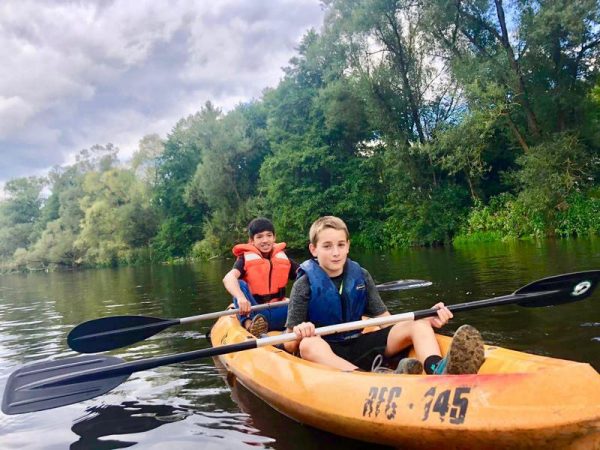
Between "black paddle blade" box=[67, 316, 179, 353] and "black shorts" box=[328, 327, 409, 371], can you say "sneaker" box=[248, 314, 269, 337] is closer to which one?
"black paddle blade" box=[67, 316, 179, 353]

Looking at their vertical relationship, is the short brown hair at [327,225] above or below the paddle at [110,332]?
above

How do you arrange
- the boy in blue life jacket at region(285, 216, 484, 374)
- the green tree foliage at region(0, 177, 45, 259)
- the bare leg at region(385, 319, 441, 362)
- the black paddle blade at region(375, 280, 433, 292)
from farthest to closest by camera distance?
the green tree foliage at region(0, 177, 45, 259) < the black paddle blade at region(375, 280, 433, 292) < the boy in blue life jacket at region(285, 216, 484, 374) < the bare leg at region(385, 319, 441, 362)

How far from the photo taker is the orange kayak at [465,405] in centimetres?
192

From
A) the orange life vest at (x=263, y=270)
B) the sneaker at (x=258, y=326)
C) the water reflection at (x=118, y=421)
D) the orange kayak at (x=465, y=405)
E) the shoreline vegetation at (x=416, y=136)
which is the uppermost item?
the shoreline vegetation at (x=416, y=136)

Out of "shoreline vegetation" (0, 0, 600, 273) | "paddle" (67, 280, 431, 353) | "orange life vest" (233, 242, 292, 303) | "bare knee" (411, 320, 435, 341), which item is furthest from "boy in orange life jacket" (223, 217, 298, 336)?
"shoreline vegetation" (0, 0, 600, 273)

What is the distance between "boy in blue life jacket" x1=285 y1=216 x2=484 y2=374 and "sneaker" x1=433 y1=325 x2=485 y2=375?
55 centimetres

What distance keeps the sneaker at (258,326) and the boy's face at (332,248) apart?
53.3 inches

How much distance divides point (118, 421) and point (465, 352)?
2.16 meters

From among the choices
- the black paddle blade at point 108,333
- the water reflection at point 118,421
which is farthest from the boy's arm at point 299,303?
the black paddle blade at point 108,333

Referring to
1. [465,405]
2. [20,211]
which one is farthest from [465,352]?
[20,211]

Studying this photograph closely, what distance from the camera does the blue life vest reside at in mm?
3221

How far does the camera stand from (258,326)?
4430 millimetres

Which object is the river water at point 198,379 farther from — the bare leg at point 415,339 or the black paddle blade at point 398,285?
the bare leg at point 415,339

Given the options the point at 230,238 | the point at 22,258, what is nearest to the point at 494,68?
the point at 230,238
